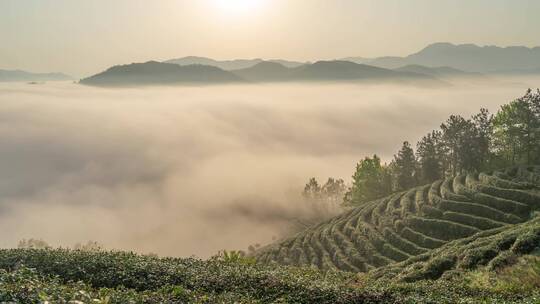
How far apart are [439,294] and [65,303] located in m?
18.0

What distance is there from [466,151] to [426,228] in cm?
6402

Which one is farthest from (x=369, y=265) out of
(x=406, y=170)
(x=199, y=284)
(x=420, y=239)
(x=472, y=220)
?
(x=406, y=170)

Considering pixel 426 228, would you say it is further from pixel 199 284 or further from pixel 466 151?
pixel 466 151

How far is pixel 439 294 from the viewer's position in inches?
940

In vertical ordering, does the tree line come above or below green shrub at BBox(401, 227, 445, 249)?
above

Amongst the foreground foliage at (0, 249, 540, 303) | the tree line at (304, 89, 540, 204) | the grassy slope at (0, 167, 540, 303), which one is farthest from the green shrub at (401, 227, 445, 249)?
the tree line at (304, 89, 540, 204)

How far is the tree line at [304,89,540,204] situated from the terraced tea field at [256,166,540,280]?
89.1ft

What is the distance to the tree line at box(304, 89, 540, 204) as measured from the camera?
356 ft

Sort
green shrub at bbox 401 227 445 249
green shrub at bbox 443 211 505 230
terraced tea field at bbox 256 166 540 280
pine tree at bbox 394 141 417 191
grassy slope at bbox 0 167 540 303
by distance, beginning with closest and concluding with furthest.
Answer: grassy slope at bbox 0 167 540 303 → terraced tea field at bbox 256 166 540 280 → green shrub at bbox 443 211 505 230 → green shrub at bbox 401 227 445 249 → pine tree at bbox 394 141 417 191

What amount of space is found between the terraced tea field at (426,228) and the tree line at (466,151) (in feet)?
89.1

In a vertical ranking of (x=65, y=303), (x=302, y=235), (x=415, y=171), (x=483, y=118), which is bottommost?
(x=302, y=235)

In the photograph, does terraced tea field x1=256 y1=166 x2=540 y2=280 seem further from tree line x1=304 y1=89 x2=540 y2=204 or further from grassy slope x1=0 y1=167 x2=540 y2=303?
tree line x1=304 y1=89 x2=540 y2=204

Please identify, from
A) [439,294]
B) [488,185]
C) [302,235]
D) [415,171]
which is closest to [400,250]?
[488,185]

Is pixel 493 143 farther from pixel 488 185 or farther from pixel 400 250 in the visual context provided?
pixel 400 250
